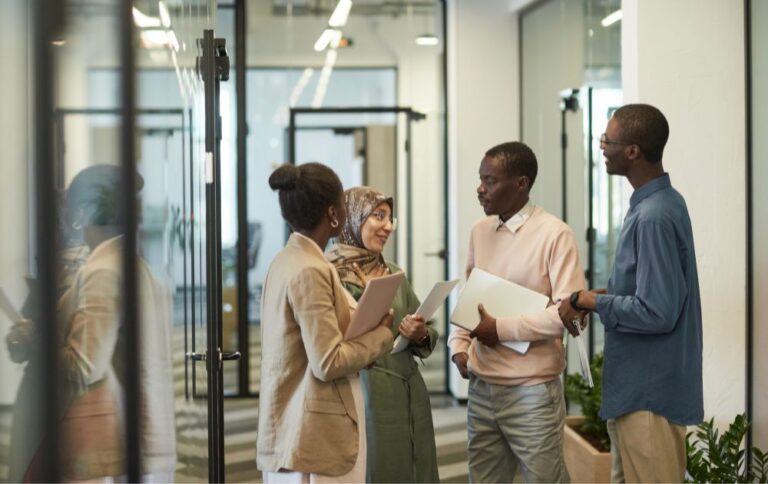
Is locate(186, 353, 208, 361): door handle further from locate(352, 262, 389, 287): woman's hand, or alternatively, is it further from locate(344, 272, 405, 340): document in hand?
locate(352, 262, 389, 287): woman's hand

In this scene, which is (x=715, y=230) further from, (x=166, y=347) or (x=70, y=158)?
(x=70, y=158)

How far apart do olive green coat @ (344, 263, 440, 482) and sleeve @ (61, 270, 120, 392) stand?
2.04 m

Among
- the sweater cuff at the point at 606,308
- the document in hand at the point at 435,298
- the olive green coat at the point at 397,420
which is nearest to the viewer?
the sweater cuff at the point at 606,308

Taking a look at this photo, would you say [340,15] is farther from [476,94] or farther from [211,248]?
[211,248]

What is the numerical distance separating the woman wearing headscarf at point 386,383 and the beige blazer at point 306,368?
0.58 m

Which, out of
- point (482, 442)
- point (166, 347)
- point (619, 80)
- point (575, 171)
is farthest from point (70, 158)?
point (575, 171)

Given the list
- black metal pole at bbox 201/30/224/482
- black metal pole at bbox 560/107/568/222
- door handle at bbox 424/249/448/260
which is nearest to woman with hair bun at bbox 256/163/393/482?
black metal pole at bbox 201/30/224/482

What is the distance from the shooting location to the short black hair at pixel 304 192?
2350 millimetres

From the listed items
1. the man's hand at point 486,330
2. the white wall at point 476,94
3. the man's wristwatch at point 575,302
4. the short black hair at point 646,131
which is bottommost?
the man's hand at point 486,330

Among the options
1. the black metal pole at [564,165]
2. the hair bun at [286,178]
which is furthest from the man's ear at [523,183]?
the black metal pole at [564,165]

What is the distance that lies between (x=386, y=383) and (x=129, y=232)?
2.14 m

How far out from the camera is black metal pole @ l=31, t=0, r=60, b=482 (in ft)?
Answer: 2.59

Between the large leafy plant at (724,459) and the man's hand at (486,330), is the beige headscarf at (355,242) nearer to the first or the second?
the man's hand at (486,330)

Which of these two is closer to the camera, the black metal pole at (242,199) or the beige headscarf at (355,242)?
the beige headscarf at (355,242)
